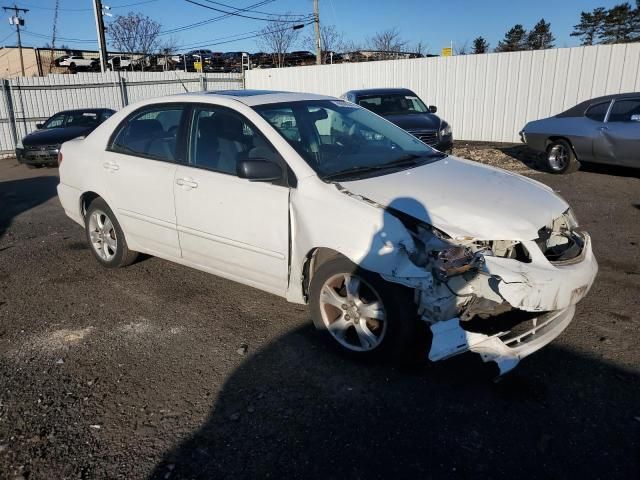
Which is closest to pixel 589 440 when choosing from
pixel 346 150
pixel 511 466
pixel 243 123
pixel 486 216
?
pixel 511 466

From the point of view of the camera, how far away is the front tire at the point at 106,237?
5.12 meters

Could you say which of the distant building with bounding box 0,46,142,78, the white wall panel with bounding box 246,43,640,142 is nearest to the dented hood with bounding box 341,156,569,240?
the white wall panel with bounding box 246,43,640,142

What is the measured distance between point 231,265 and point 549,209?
232cm

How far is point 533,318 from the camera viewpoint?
346cm

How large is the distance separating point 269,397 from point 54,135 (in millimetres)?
12484

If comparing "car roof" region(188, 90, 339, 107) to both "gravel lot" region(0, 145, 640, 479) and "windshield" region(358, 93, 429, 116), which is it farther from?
"windshield" region(358, 93, 429, 116)

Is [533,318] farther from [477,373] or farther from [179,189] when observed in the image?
[179,189]

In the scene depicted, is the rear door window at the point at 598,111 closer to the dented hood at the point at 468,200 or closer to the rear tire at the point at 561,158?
the rear tire at the point at 561,158

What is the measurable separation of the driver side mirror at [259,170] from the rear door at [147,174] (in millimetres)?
1002

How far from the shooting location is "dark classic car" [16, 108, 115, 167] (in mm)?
12969

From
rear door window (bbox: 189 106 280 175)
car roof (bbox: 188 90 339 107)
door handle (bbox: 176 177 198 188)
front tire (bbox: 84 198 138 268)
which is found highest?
car roof (bbox: 188 90 339 107)

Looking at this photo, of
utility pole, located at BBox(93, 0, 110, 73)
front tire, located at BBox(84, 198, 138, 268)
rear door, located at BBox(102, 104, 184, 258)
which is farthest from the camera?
utility pole, located at BBox(93, 0, 110, 73)

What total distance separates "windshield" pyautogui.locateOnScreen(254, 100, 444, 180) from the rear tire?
652 centimetres

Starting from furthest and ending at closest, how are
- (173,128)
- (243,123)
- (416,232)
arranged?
1. (173,128)
2. (243,123)
3. (416,232)
